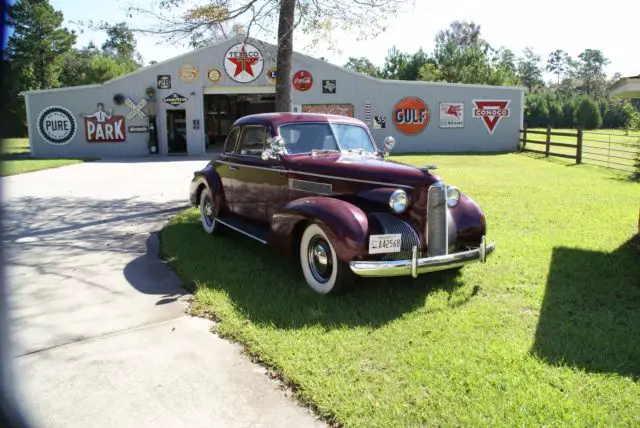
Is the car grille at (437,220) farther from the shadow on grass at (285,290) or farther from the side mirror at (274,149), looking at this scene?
the side mirror at (274,149)

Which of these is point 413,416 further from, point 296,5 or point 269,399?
point 296,5

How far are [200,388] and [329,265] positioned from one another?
6.63 feet

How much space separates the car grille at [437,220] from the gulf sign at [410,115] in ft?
70.5

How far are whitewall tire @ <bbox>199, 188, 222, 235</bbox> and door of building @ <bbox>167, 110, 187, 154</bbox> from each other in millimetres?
18636

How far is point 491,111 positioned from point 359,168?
23.1m

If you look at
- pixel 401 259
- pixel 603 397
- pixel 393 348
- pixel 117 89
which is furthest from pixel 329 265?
pixel 117 89

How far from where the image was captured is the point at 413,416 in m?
3.02

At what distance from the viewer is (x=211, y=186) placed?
7707 mm

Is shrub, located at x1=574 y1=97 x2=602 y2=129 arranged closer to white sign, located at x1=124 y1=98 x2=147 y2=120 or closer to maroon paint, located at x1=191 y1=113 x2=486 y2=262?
white sign, located at x1=124 y1=98 x2=147 y2=120

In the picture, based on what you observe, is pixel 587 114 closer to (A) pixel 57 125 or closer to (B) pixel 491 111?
(B) pixel 491 111

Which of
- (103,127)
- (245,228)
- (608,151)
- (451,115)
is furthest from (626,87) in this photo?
(103,127)

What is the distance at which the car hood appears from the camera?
5.13 meters

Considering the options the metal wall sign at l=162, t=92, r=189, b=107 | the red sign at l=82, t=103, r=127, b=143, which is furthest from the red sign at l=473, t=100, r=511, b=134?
the red sign at l=82, t=103, r=127, b=143

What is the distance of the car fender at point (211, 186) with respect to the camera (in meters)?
7.56
